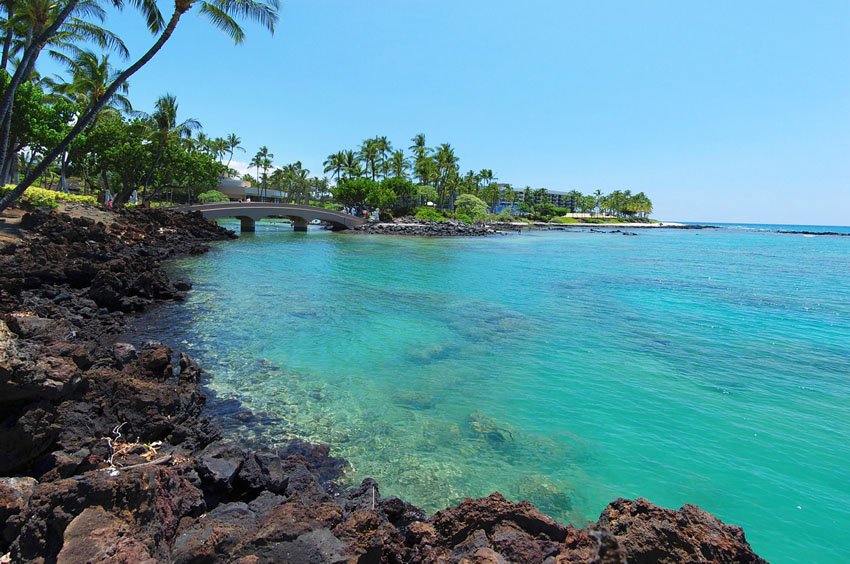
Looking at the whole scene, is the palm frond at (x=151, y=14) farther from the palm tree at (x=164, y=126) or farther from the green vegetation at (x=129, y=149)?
the palm tree at (x=164, y=126)

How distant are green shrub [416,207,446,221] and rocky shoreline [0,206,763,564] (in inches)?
2932

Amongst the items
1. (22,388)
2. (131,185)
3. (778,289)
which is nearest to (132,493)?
(22,388)

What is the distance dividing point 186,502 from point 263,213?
54.7 metres

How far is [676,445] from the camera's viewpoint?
26.9 feet

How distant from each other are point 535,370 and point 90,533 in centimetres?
989

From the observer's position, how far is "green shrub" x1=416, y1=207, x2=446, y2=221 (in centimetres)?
8288

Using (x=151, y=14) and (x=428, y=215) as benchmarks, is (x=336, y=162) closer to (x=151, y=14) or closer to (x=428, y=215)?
(x=428, y=215)

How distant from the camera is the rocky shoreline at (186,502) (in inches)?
144

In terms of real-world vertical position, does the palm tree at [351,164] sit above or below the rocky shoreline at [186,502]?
above

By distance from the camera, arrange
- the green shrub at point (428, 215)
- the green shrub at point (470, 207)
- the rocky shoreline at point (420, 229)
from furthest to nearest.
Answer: the green shrub at point (470, 207) → the green shrub at point (428, 215) → the rocky shoreline at point (420, 229)

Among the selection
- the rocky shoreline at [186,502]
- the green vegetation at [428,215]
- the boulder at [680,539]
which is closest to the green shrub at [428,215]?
the green vegetation at [428,215]

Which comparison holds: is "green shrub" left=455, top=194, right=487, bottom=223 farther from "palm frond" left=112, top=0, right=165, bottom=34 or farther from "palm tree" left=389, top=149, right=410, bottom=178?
"palm frond" left=112, top=0, right=165, bottom=34

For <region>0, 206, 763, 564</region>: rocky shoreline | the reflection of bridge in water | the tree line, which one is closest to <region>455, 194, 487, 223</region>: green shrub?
the tree line

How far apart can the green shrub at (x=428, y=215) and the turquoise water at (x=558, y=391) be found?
6110 cm
